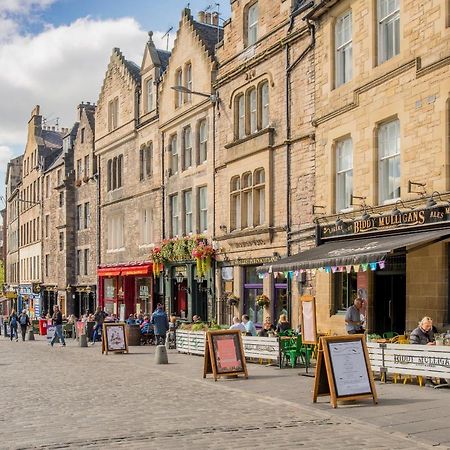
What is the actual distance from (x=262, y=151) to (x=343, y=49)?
205 inches

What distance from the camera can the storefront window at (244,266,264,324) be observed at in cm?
2662

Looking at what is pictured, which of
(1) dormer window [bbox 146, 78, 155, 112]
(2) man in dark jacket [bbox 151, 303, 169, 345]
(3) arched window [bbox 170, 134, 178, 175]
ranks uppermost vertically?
(1) dormer window [bbox 146, 78, 155, 112]

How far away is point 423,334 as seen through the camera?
15234mm

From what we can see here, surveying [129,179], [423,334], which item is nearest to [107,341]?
[423,334]

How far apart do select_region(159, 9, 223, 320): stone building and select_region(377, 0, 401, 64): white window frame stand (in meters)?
10.2

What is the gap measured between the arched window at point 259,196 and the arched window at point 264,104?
1658mm

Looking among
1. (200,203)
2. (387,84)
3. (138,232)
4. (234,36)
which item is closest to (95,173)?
(138,232)

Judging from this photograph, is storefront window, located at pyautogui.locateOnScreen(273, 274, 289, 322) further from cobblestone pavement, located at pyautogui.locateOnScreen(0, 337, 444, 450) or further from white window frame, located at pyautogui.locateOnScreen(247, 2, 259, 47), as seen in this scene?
white window frame, located at pyautogui.locateOnScreen(247, 2, 259, 47)

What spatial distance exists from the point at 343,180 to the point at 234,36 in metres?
9.14

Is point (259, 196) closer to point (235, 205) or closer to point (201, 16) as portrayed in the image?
point (235, 205)

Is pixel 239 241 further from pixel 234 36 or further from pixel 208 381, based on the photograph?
Result: pixel 208 381

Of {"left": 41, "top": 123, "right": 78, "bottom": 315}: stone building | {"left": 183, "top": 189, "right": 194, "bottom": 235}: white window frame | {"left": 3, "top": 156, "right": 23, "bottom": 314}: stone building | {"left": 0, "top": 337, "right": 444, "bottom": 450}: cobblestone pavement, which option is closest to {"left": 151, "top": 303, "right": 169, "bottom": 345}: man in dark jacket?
{"left": 183, "top": 189, "right": 194, "bottom": 235}: white window frame

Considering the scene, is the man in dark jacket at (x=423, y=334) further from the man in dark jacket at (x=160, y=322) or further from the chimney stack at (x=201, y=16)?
the chimney stack at (x=201, y=16)

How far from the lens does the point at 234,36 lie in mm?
28266
